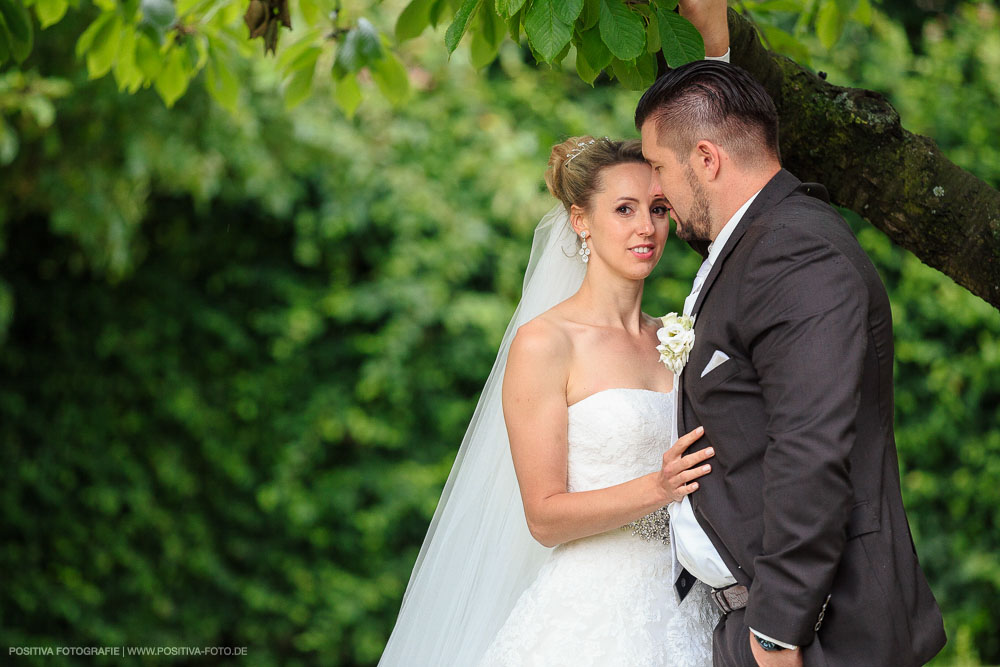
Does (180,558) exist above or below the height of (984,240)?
below

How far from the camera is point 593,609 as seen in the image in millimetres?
2865

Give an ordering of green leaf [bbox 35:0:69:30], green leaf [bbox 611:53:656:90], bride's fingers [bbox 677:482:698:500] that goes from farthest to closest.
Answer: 1. green leaf [bbox 35:0:69:30]
2. green leaf [bbox 611:53:656:90]
3. bride's fingers [bbox 677:482:698:500]

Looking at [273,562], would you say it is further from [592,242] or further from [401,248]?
[592,242]

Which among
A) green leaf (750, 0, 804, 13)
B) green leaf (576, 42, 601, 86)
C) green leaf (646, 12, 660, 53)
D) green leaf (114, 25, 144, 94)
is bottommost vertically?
green leaf (750, 0, 804, 13)

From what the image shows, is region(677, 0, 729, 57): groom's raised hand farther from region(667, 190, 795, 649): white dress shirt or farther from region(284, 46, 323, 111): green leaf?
region(284, 46, 323, 111): green leaf

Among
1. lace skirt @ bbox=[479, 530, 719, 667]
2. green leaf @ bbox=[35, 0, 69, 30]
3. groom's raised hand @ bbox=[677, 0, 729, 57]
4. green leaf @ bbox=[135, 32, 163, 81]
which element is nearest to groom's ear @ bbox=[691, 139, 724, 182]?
groom's raised hand @ bbox=[677, 0, 729, 57]

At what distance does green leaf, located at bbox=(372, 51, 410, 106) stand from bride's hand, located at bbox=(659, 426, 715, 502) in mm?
2216

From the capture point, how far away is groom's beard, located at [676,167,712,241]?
2.36m

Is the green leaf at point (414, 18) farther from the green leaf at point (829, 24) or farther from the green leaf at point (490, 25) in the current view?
the green leaf at point (829, 24)

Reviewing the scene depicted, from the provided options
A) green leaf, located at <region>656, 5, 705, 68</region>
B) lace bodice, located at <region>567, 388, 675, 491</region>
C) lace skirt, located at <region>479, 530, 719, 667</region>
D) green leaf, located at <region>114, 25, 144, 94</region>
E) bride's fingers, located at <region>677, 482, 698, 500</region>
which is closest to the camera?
bride's fingers, located at <region>677, 482, 698, 500</region>

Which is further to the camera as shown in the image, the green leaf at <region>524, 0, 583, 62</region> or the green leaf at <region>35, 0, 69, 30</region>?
the green leaf at <region>35, 0, 69, 30</region>

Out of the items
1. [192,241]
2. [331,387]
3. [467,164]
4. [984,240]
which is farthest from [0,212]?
[984,240]

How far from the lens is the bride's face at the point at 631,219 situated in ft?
9.97

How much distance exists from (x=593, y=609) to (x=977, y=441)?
448 cm
